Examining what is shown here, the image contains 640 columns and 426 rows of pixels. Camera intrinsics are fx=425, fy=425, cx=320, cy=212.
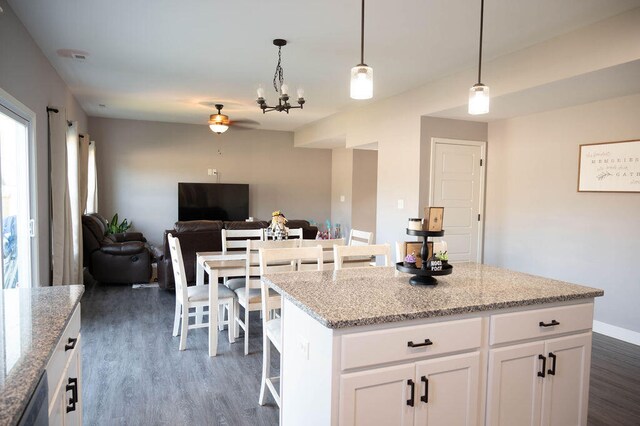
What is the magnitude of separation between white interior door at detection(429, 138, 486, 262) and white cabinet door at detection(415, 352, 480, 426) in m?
3.71

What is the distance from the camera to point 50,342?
1.37 m

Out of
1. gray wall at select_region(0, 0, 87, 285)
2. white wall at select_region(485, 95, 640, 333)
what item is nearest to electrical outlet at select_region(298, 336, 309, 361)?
gray wall at select_region(0, 0, 87, 285)

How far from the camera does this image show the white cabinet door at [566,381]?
6.85 ft

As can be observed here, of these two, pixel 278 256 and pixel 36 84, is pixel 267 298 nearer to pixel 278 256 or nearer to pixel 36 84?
→ pixel 278 256

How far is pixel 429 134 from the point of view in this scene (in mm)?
5352

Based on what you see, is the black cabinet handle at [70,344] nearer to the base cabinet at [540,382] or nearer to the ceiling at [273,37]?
the base cabinet at [540,382]

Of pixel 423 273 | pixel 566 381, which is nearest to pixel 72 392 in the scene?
pixel 423 273

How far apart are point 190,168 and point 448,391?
7.89m

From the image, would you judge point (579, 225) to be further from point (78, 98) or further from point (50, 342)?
point (78, 98)

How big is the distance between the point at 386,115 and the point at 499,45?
2.27 meters

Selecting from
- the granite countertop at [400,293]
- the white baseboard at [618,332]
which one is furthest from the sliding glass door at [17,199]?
the white baseboard at [618,332]

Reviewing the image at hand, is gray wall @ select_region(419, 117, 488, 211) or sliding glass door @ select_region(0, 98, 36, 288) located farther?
gray wall @ select_region(419, 117, 488, 211)

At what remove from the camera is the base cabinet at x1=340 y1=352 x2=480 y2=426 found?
5.44 ft

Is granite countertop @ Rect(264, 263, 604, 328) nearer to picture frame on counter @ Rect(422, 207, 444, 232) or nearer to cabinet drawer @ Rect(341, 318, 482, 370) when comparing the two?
cabinet drawer @ Rect(341, 318, 482, 370)
